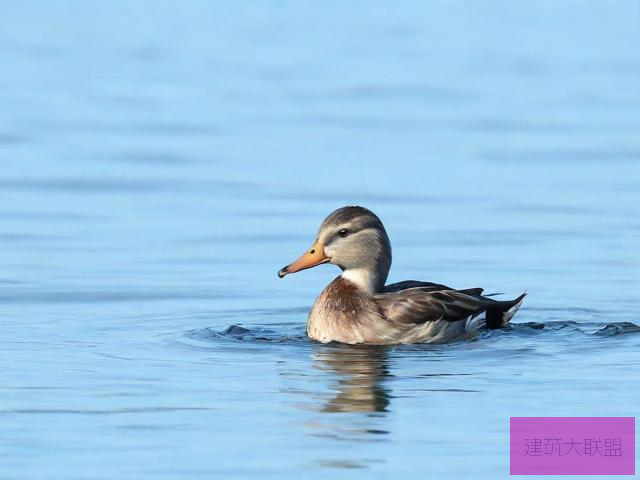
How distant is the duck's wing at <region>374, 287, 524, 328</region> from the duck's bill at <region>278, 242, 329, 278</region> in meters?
0.57

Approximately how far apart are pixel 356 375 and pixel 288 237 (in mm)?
6123

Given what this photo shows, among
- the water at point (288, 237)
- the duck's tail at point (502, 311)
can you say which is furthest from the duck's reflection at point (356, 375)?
the duck's tail at point (502, 311)

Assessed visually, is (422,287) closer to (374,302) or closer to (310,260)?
(374,302)

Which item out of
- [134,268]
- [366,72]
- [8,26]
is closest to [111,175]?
[134,268]

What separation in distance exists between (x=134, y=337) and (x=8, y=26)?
2650 cm

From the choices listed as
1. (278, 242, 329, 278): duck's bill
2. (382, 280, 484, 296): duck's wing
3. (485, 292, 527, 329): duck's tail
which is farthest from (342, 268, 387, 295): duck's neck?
(485, 292, 527, 329): duck's tail

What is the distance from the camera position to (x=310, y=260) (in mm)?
15430

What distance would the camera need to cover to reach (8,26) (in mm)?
40250

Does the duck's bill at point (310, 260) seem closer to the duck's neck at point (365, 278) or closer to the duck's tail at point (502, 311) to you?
the duck's neck at point (365, 278)

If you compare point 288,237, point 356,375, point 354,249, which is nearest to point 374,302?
point 354,249

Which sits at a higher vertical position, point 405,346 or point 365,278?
point 365,278

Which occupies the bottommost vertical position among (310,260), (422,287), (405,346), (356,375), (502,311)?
(356,375)

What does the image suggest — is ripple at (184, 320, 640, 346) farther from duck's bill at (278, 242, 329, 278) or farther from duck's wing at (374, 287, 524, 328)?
duck's bill at (278, 242, 329, 278)

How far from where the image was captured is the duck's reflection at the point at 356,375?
12266 mm
